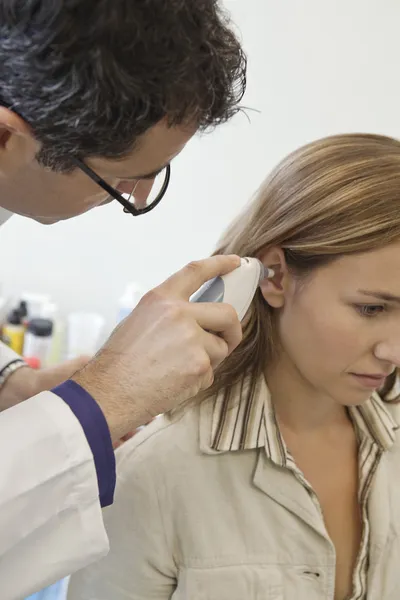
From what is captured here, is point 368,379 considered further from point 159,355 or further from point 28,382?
point 28,382

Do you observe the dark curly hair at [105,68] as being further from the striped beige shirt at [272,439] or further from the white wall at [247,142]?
the white wall at [247,142]

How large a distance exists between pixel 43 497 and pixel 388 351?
51cm

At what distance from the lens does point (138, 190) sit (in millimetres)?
748

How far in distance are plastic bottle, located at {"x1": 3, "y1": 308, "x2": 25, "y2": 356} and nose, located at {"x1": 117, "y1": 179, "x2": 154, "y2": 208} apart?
0.94 meters

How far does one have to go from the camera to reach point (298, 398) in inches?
38.2

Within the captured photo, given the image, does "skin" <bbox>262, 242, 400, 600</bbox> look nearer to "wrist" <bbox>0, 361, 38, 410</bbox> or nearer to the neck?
the neck

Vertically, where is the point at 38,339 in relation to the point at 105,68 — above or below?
below

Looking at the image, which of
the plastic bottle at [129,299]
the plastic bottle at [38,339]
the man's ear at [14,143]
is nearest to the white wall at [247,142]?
the plastic bottle at [129,299]

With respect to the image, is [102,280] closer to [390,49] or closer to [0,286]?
[0,286]

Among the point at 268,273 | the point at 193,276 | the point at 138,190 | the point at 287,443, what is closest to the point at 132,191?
the point at 138,190

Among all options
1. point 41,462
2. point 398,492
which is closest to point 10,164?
point 41,462

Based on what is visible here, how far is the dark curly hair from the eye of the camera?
555 millimetres

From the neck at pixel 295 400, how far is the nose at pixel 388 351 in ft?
0.44

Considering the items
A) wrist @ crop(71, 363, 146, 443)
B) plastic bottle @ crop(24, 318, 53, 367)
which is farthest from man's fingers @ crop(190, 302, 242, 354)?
plastic bottle @ crop(24, 318, 53, 367)
